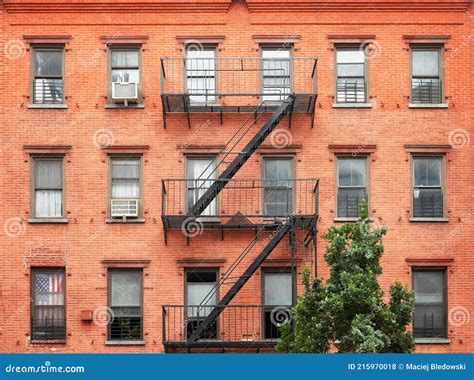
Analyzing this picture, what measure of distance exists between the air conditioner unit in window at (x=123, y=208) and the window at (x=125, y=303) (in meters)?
1.53

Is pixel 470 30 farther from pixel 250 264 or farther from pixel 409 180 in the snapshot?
pixel 250 264

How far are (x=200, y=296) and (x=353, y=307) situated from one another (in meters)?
6.96

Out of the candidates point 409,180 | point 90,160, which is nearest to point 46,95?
point 90,160

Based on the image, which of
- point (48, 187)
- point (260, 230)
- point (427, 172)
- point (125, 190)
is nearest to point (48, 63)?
point (48, 187)

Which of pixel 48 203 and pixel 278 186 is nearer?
pixel 278 186

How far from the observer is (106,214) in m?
31.1

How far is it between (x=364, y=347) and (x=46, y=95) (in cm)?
1245

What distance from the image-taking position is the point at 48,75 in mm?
31609

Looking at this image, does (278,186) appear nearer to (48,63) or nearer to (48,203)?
(48,203)

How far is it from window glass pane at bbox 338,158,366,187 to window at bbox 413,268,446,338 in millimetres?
2901

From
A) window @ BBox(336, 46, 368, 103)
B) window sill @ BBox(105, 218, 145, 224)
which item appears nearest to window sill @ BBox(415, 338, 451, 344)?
window @ BBox(336, 46, 368, 103)

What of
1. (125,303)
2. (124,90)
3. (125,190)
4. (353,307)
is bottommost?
(353,307)

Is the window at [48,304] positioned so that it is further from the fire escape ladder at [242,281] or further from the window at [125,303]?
the fire escape ladder at [242,281]

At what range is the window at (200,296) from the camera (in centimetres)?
3064
